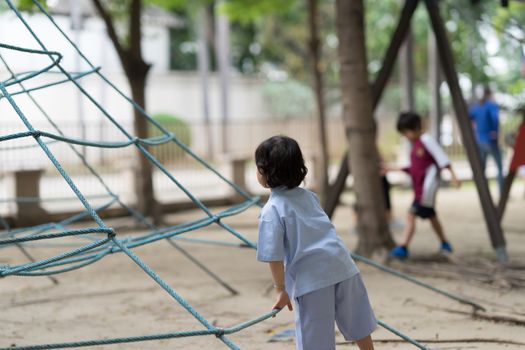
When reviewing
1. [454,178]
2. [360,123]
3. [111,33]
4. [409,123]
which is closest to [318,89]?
[111,33]

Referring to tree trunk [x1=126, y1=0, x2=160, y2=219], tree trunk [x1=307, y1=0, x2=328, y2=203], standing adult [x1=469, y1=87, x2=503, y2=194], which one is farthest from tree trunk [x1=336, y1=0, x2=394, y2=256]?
standing adult [x1=469, y1=87, x2=503, y2=194]

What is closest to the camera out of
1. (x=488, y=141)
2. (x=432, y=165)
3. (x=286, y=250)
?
(x=286, y=250)

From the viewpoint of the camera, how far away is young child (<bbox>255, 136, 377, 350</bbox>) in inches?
116

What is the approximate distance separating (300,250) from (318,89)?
852cm

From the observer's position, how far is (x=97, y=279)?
6.29 metres

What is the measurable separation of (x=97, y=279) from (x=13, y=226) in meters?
4.24

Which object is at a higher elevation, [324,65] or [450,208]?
[324,65]

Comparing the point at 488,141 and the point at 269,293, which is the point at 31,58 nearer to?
the point at 488,141

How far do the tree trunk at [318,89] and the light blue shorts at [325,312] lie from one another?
8.27 m

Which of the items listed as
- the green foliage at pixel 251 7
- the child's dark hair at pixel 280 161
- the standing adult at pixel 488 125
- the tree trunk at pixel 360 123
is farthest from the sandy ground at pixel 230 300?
the green foliage at pixel 251 7

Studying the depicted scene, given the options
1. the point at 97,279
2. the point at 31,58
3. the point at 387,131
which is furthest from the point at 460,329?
the point at 31,58

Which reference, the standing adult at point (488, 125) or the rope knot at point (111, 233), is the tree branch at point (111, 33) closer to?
the standing adult at point (488, 125)

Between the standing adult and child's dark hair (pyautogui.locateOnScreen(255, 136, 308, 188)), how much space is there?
28.0 ft

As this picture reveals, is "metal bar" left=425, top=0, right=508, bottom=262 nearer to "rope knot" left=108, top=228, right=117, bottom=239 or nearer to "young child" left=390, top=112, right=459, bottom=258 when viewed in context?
"young child" left=390, top=112, right=459, bottom=258
